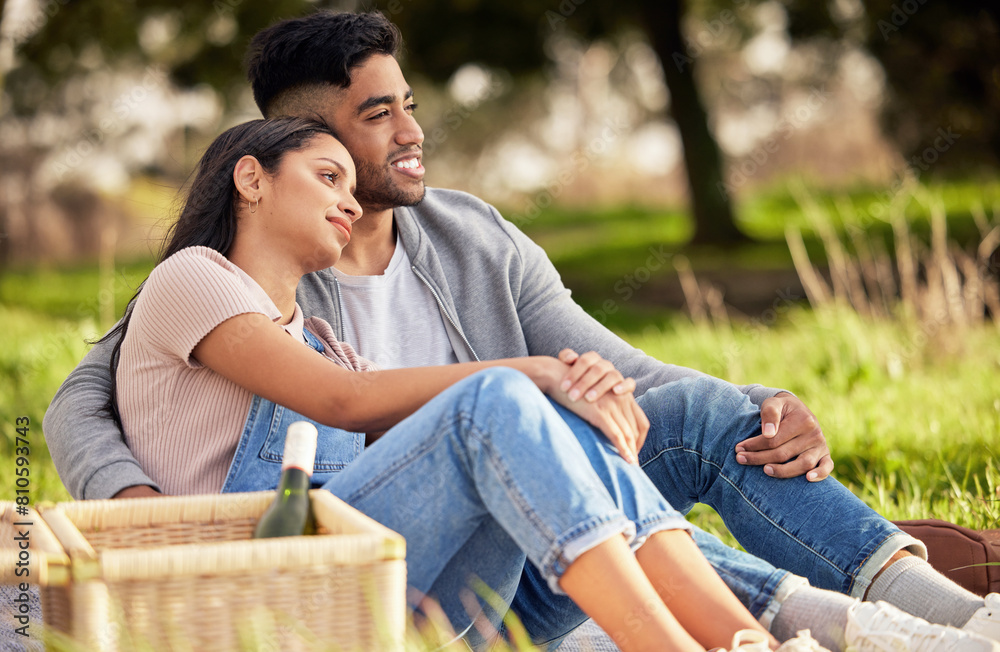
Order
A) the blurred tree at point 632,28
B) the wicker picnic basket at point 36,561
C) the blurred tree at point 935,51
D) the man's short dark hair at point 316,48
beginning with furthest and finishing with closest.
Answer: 1. the blurred tree at point 632,28
2. the blurred tree at point 935,51
3. the man's short dark hair at point 316,48
4. the wicker picnic basket at point 36,561

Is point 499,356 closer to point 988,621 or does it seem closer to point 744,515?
point 744,515

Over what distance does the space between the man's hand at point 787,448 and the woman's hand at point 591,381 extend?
1.10 ft

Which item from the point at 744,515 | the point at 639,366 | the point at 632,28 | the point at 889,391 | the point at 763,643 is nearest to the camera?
the point at 763,643

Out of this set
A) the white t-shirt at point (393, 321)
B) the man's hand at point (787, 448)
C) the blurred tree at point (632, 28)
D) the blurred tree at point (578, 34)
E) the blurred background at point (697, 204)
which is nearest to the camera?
the man's hand at point (787, 448)

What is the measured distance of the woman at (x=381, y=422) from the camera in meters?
1.33

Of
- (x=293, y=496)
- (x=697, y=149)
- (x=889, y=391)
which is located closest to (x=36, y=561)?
(x=293, y=496)

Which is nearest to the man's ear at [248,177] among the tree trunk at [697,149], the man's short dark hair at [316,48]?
the man's short dark hair at [316,48]

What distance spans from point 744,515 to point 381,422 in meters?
0.71

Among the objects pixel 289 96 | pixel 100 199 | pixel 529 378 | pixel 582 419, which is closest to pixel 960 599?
pixel 582 419

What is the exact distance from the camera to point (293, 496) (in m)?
1.34

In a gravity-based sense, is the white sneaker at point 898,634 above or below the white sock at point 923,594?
above

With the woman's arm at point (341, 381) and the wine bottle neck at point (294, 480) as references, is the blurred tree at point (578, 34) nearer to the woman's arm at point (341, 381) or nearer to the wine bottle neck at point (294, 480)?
the woman's arm at point (341, 381)

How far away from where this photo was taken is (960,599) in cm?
156

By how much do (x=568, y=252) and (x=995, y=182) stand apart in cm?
359
